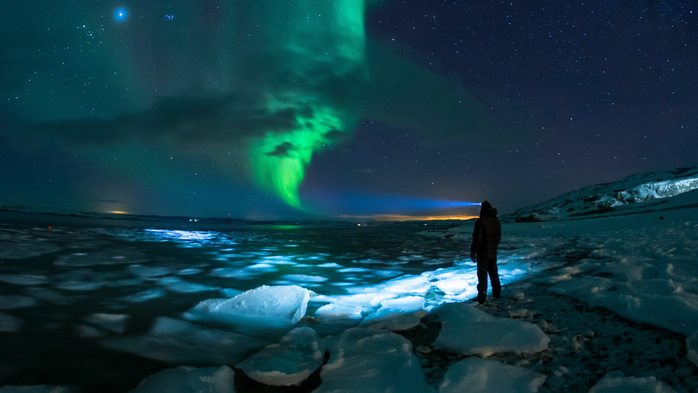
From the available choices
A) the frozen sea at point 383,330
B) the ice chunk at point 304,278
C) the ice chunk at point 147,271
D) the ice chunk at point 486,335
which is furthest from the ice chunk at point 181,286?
A: the ice chunk at point 486,335

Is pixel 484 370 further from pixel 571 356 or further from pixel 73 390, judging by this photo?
pixel 73 390

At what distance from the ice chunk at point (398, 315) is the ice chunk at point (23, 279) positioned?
631cm

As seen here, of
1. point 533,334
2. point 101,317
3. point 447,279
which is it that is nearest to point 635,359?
point 533,334

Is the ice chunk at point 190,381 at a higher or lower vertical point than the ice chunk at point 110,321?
lower

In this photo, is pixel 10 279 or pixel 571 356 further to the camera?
pixel 10 279

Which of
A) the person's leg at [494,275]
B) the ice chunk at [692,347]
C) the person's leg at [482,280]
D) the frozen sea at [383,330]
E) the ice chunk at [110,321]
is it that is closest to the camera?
the ice chunk at [692,347]

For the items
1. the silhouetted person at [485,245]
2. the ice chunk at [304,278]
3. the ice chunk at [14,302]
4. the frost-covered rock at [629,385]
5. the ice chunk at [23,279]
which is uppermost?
the silhouetted person at [485,245]

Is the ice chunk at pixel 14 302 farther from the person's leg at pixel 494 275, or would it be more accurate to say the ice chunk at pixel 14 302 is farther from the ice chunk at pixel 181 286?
the person's leg at pixel 494 275

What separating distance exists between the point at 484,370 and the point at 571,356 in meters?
0.96

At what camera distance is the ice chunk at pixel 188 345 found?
119 inches

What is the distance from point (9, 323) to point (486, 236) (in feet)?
21.8

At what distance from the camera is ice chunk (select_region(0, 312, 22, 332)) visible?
3478mm

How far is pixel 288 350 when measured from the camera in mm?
3072

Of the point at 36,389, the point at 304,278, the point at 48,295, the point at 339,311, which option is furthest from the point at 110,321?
the point at 304,278
